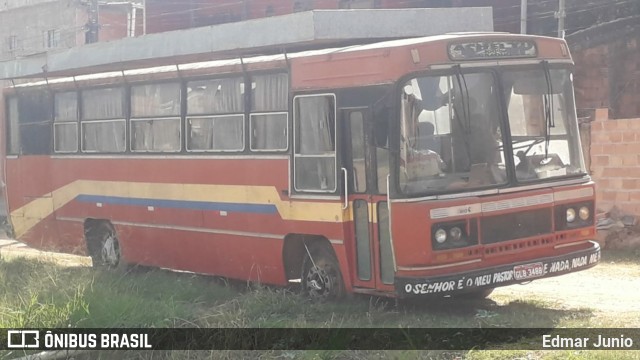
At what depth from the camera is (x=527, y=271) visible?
862 cm

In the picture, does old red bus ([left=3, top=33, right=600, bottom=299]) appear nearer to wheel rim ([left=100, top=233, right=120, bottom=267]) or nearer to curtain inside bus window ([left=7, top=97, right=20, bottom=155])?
wheel rim ([left=100, top=233, right=120, bottom=267])

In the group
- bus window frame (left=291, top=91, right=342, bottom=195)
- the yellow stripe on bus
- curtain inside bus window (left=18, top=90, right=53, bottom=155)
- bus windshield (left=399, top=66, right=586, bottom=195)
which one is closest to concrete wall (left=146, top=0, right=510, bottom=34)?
curtain inside bus window (left=18, top=90, right=53, bottom=155)

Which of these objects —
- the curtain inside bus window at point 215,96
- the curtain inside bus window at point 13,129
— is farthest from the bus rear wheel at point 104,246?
the curtain inside bus window at point 215,96

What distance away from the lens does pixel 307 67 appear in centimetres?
956

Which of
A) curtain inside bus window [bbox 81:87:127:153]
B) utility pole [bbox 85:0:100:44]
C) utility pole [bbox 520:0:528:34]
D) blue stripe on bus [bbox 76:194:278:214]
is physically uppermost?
utility pole [bbox 85:0:100:44]

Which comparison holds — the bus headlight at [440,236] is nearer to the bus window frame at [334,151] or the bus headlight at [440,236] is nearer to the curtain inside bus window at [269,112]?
the bus window frame at [334,151]

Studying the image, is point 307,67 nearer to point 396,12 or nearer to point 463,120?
point 463,120

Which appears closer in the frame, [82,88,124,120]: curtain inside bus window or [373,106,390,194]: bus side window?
[373,106,390,194]: bus side window

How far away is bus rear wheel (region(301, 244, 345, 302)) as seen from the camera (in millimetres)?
9508

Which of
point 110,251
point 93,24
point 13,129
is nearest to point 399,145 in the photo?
point 110,251

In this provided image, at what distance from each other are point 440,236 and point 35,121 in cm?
876

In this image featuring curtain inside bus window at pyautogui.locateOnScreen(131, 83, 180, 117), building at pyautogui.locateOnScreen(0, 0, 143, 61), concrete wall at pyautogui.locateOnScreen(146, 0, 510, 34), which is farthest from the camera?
building at pyautogui.locateOnScreen(0, 0, 143, 61)

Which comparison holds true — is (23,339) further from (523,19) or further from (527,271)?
(523,19)

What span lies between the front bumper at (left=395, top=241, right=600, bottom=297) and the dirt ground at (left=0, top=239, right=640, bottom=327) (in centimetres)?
56
